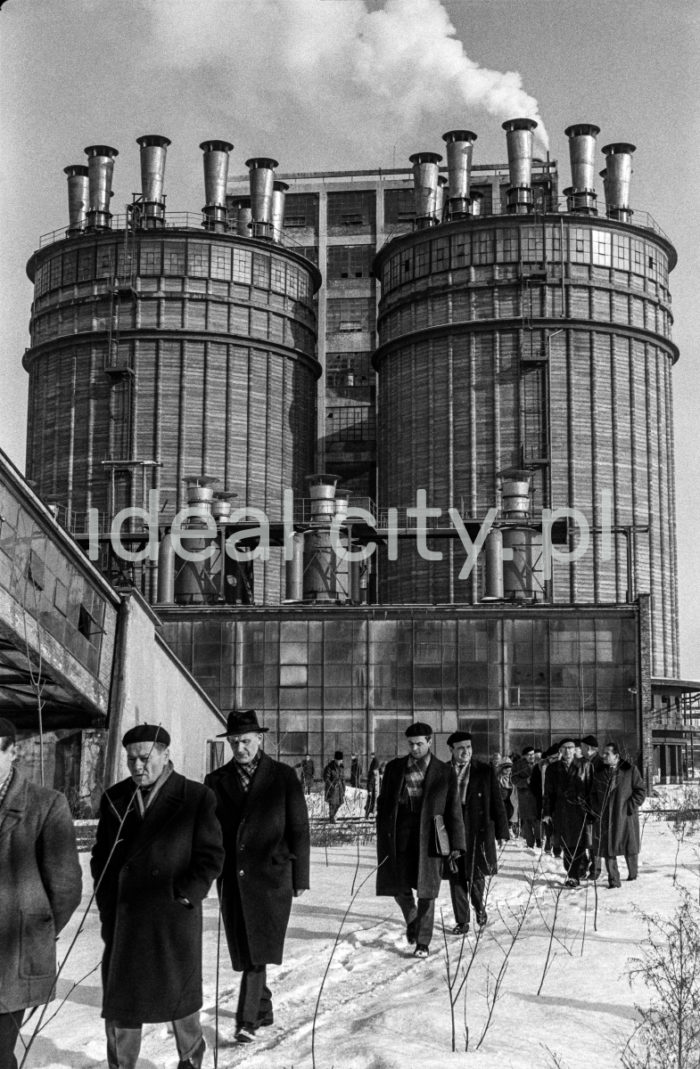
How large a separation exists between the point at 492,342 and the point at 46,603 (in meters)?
42.1

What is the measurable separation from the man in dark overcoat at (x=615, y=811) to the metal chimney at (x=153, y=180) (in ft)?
164

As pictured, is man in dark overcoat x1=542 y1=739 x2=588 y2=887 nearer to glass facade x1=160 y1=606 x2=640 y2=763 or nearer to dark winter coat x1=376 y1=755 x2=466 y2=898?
dark winter coat x1=376 y1=755 x2=466 y2=898

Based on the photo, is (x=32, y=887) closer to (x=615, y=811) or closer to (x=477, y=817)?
(x=477, y=817)

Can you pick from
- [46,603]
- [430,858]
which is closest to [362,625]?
[46,603]

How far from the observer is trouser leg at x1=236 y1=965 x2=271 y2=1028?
7234mm

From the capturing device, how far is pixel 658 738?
54.9 m

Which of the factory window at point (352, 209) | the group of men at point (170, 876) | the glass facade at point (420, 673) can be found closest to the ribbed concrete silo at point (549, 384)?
the glass facade at point (420, 673)

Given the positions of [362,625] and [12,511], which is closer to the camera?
[12,511]

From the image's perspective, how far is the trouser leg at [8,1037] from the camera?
5379 millimetres

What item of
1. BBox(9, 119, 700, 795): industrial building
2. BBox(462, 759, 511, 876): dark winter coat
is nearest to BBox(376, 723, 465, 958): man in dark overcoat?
BBox(462, 759, 511, 876): dark winter coat

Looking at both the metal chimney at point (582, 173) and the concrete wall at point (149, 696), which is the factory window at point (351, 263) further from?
the concrete wall at point (149, 696)

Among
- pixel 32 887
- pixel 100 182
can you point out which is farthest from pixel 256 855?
pixel 100 182

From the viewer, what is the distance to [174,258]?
59.4 metres

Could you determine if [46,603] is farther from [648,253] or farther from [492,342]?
[648,253]
